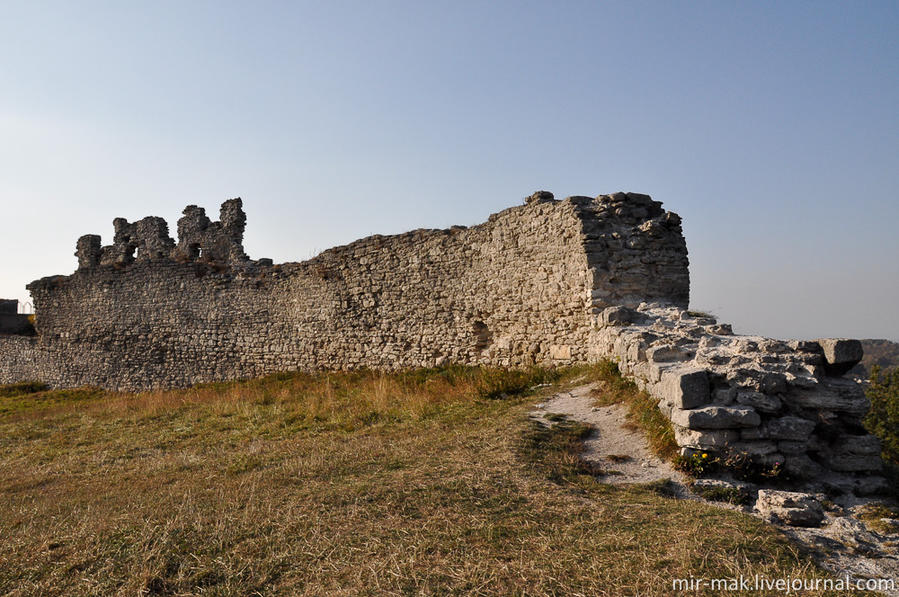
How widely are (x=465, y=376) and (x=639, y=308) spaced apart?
11.2ft

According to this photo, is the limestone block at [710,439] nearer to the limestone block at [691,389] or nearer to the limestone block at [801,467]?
the limestone block at [691,389]

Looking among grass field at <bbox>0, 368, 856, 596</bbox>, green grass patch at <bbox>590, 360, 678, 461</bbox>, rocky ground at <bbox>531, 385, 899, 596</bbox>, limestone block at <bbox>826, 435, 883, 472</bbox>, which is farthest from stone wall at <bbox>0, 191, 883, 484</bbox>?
grass field at <bbox>0, 368, 856, 596</bbox>

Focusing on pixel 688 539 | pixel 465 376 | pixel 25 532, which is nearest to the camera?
pixel 688 539

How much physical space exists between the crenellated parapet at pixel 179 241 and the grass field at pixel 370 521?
1088cm

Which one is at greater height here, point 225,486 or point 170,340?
point 170,340

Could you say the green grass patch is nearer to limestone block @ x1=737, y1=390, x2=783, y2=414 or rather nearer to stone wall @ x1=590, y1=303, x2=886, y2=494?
stone wall @ x1=590, y1=303, x2=886, y2=494

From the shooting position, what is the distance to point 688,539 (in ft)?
11.0

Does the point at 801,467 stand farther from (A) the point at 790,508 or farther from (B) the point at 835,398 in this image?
(A) the point at 790,508

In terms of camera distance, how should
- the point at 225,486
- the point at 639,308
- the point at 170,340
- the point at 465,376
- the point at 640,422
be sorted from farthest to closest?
the point at 170,340, the point at 465,376, the point at 639,308, the point at 640,422, the point at 225,486

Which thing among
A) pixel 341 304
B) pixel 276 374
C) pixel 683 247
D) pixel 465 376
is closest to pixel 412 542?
pixel 465 376

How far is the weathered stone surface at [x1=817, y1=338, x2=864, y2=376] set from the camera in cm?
530

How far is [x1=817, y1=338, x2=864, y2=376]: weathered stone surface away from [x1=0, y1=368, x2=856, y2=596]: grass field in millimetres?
2396

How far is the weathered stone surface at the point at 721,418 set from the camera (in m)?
4.77

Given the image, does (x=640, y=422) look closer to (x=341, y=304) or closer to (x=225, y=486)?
(x=225, y=486)
